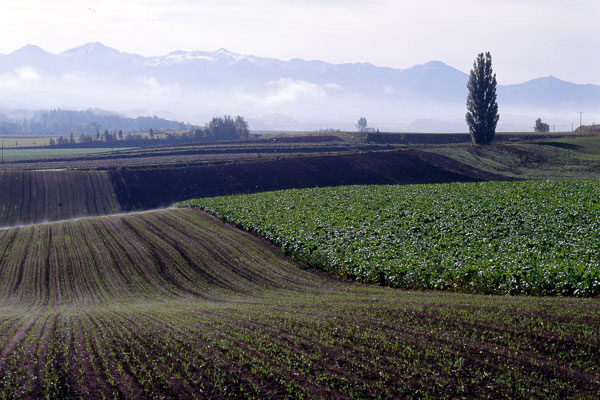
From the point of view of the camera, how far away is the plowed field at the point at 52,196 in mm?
61500

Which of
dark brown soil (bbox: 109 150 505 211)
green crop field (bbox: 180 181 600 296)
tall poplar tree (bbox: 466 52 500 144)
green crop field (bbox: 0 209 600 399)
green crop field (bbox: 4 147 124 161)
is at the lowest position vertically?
green crop field (bbox: 0 209 600 399)

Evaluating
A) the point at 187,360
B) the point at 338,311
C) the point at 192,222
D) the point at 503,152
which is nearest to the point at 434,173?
the point at 503,152

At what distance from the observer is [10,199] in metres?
65.0

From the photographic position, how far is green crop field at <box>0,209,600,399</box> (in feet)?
43.2

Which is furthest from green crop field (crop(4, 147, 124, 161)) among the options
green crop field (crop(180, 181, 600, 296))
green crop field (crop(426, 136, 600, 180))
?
green crop field (crop(180, 181, 600, 296))

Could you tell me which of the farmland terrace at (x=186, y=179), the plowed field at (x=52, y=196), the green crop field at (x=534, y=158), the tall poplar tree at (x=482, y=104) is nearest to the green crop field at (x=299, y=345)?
the plowed field at (x=52, y=196)

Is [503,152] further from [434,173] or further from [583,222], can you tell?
[583,222]

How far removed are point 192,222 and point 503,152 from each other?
74.2 meters

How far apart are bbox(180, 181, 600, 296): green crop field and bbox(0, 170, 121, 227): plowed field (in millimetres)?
24615

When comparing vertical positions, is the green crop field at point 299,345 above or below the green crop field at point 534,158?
below

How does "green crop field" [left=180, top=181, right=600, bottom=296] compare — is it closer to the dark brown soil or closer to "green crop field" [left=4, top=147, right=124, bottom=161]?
the dark brown soil

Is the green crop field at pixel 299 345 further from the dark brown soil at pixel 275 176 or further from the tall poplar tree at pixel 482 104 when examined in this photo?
the tall poplar tree at pixel 482 104

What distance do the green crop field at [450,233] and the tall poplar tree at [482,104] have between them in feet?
202

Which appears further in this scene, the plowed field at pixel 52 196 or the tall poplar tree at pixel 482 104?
the tall poplar tree at pixel 482 104
